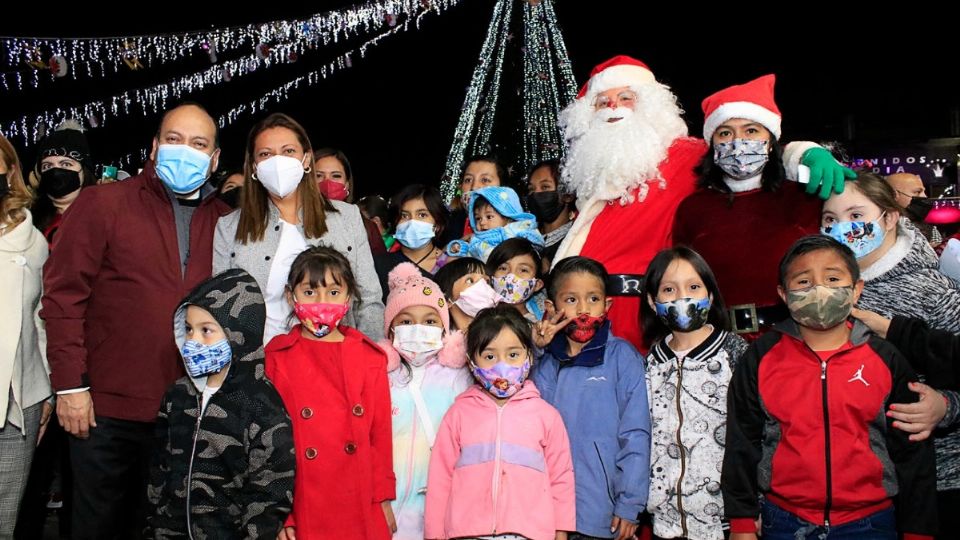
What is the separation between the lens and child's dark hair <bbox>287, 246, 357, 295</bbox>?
3.66 metres

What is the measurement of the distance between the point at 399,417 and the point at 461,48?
13812mm

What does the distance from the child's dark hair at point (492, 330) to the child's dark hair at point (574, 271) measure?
0.30 meters

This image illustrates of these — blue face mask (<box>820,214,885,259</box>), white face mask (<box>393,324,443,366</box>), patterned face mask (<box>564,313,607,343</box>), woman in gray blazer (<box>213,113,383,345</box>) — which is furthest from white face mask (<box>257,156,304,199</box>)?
blue face mask (<box>820,214,885,259</box>)

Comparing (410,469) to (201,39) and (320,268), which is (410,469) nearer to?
(320,268)

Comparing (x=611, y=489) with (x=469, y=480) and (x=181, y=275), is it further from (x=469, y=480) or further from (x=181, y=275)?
(x=181, y=275)

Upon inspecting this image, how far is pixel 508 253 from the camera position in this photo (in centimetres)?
453

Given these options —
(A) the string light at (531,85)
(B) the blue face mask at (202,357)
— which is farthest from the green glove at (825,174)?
(A) the string light at (531,85)

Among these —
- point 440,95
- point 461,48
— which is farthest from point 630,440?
point 440,95

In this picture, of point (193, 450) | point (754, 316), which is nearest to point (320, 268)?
point (193, 450)

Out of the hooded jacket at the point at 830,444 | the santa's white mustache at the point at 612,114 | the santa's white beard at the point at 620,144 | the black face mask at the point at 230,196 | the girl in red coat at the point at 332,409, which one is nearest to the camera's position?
the hooded jacket at the point at 830,444

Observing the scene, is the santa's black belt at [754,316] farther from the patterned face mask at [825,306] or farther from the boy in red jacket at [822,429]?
the patterned face mask at [825,306]

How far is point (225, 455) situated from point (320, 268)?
907mm

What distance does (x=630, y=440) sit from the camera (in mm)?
3525

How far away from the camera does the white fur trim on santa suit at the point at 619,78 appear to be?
510cm
